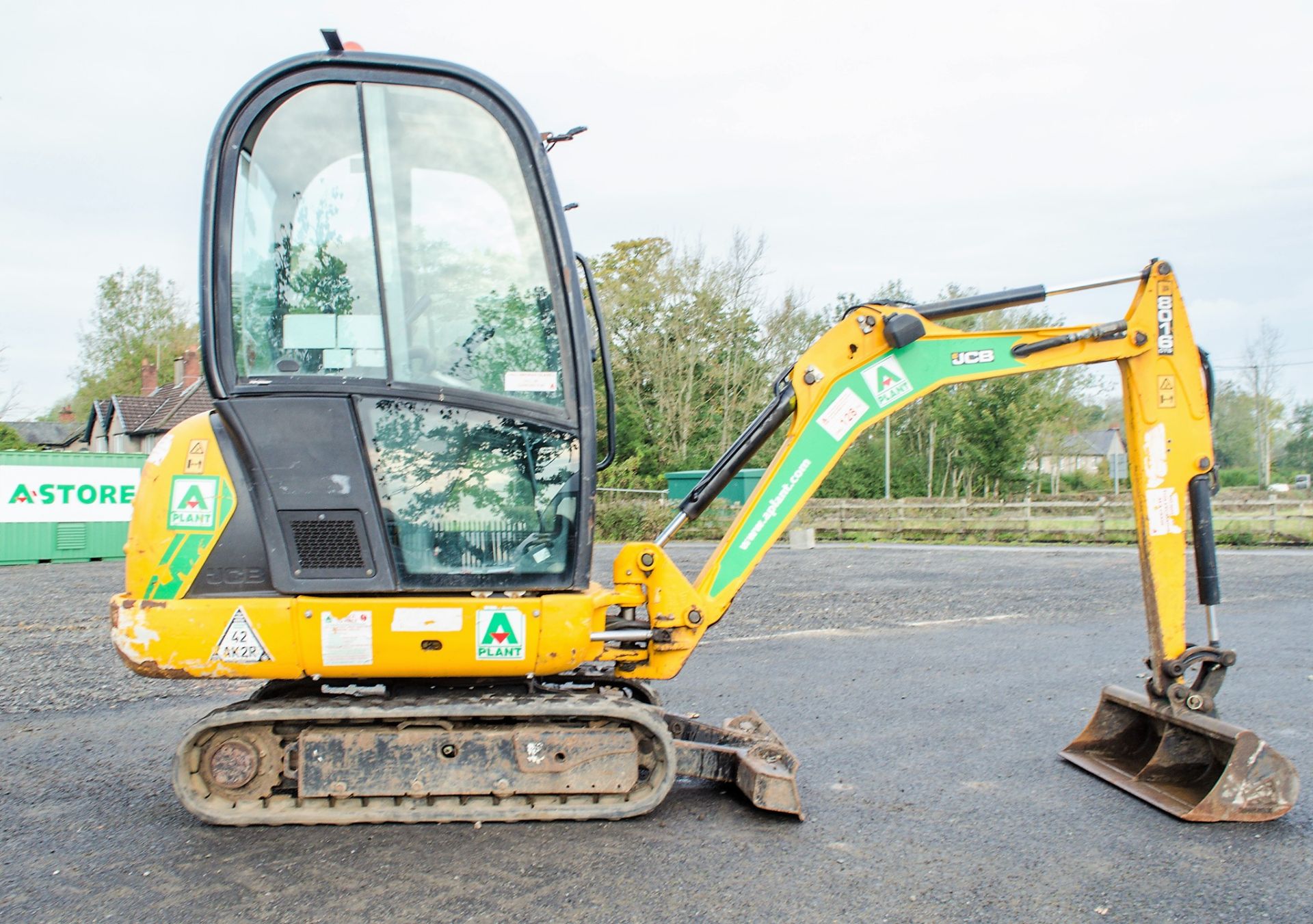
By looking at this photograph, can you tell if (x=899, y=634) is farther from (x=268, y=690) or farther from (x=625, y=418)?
(x=625, y=418)

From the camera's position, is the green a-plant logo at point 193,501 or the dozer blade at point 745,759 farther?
the dozer blade at point 745,759

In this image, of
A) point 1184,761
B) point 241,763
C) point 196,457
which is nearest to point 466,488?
point 196,457

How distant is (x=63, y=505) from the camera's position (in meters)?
21.6

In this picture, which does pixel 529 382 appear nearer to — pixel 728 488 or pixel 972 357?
pixel 972 357

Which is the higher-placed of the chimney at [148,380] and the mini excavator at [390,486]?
the chimney at [148,380]

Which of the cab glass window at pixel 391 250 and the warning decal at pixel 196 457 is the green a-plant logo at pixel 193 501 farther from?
the cab glass window at pixel 391 250

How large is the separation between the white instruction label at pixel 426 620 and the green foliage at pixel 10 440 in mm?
38742

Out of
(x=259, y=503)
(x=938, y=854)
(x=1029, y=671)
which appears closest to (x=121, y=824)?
(x=259, y=503)

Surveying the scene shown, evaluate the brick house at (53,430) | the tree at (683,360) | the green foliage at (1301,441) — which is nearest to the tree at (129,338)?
the brick house at (53,430)

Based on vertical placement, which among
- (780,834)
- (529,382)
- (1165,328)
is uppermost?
(1165,328)

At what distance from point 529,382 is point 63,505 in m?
21.5

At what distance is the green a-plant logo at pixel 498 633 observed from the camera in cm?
402

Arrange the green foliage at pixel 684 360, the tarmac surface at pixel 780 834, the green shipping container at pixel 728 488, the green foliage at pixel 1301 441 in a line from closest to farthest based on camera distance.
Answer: the tarmac surface at pixel 780 834
the green shipping container at pixel 728 488
the green foliage at pixel 684 360
the green foliage at pixel 1301 441

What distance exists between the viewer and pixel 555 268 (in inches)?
163
